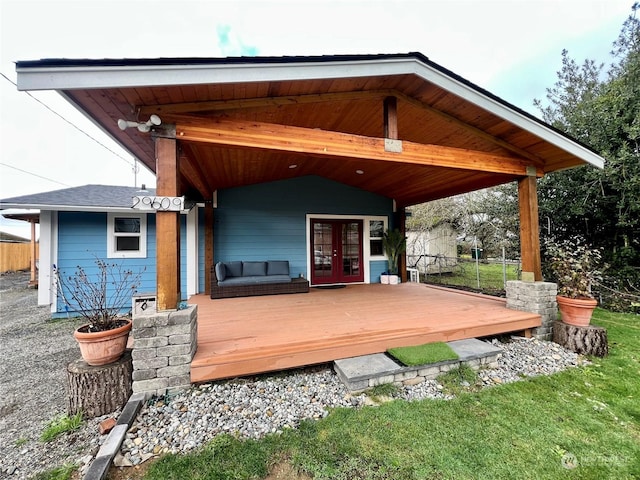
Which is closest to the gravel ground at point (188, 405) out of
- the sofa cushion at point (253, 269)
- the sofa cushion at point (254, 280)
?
the sofa cushion at point (254, 280)

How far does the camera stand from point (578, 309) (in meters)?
3.66

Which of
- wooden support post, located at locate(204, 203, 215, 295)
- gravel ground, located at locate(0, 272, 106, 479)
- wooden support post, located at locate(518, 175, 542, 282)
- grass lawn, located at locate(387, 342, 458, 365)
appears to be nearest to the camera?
gravel ground, located at locate(0, 272, 106, 479)

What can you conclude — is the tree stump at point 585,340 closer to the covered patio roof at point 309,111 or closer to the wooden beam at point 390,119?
the covered patio roof at point 309,111

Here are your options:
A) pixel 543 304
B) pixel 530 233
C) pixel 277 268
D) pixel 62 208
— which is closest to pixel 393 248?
pixel 277 268

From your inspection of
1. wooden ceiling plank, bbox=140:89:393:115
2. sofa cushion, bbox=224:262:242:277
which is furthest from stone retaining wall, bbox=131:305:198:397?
sofa cushion, bbox=224:262:242:277

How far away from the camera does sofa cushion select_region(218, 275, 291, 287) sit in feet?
18.3

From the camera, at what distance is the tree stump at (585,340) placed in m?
3.44

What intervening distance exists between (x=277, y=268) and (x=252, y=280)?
786 millimetres

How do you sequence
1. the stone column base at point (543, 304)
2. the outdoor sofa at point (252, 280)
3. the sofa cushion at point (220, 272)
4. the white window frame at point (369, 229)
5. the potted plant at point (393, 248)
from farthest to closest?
the white window frame at point (369, 229), the potted plant at point (393, 248), the sofa cushion at point (220, 272), the outdoor sofa at point (252, 280), the stone column base at point (543, 304)

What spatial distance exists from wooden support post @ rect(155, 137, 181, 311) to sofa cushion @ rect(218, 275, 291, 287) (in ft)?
9.84

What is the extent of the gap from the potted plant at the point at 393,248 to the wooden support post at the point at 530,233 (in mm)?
3260

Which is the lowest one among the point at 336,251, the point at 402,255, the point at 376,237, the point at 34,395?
the point at 34,395

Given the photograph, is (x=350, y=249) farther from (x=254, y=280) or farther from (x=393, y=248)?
(x=254, y=280)

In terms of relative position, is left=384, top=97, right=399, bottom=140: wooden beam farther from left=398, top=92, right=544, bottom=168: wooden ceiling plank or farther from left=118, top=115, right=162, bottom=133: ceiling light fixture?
left=118, top=115, right=162, bottom=133: ceiling light fixture
